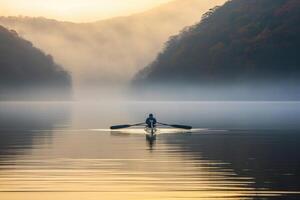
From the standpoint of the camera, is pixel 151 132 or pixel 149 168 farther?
pixel 151 132

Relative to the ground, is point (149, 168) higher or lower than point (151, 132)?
lower

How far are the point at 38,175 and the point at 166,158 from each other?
38.3ft

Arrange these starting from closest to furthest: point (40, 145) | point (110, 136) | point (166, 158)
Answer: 1. point (166, 158)
2. point (40, 145)
3. point (110, 136)

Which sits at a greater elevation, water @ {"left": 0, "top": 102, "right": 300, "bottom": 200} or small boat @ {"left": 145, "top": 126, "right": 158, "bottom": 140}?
small boat @ {"left": 145, "top": 126, "right": 158, "bottom": 140}

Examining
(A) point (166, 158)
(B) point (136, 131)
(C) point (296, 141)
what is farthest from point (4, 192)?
(B) point (136, 131)

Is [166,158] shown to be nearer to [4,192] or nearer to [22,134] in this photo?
[4,192]

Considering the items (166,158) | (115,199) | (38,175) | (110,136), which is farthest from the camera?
(110,136)

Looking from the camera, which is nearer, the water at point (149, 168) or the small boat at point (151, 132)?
the water at point (149, 168)

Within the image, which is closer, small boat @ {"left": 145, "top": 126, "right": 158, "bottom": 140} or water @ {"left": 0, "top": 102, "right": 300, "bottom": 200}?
water @ {"left": 0, "top": 102, "right": 300, "bottom": 200}

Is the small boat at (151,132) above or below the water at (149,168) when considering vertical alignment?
above

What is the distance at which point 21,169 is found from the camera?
42188mm

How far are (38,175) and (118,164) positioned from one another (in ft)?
21.8

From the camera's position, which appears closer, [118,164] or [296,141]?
[118,164]

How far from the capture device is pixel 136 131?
8219 centimetres
